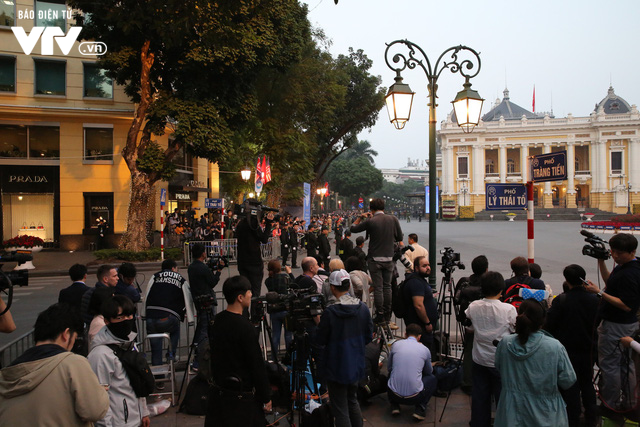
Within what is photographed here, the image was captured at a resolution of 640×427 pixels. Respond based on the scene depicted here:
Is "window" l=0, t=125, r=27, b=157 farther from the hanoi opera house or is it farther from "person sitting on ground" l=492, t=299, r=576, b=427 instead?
the hanoi opera house

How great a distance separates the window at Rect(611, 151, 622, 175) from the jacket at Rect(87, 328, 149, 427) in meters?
80.1

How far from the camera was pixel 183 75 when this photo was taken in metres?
18.3

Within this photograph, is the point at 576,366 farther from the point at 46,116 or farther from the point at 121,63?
the point at 46,116

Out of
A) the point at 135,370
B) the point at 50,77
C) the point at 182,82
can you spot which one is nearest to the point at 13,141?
the point at 50,77

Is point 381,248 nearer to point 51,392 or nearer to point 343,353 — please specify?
point 343,353

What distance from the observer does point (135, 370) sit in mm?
3633

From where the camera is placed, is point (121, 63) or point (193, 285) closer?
point (193, 285)

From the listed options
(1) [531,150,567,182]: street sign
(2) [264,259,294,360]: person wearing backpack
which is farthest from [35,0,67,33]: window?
(1) [531,150,567,182]: street sign

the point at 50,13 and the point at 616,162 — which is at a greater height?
the point at 50,13

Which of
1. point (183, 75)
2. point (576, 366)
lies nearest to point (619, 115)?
point (183, 75)

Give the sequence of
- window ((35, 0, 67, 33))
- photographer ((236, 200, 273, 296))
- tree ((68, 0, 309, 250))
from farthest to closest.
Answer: window ((35, 0, 67, 33))
tree ((68, 0, 309, 250))
photographer ((236, 200, 273, 296))

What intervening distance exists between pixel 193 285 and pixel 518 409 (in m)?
4.40

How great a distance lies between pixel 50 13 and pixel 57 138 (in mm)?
5825

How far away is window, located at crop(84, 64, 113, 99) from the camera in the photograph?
74.5 ft
